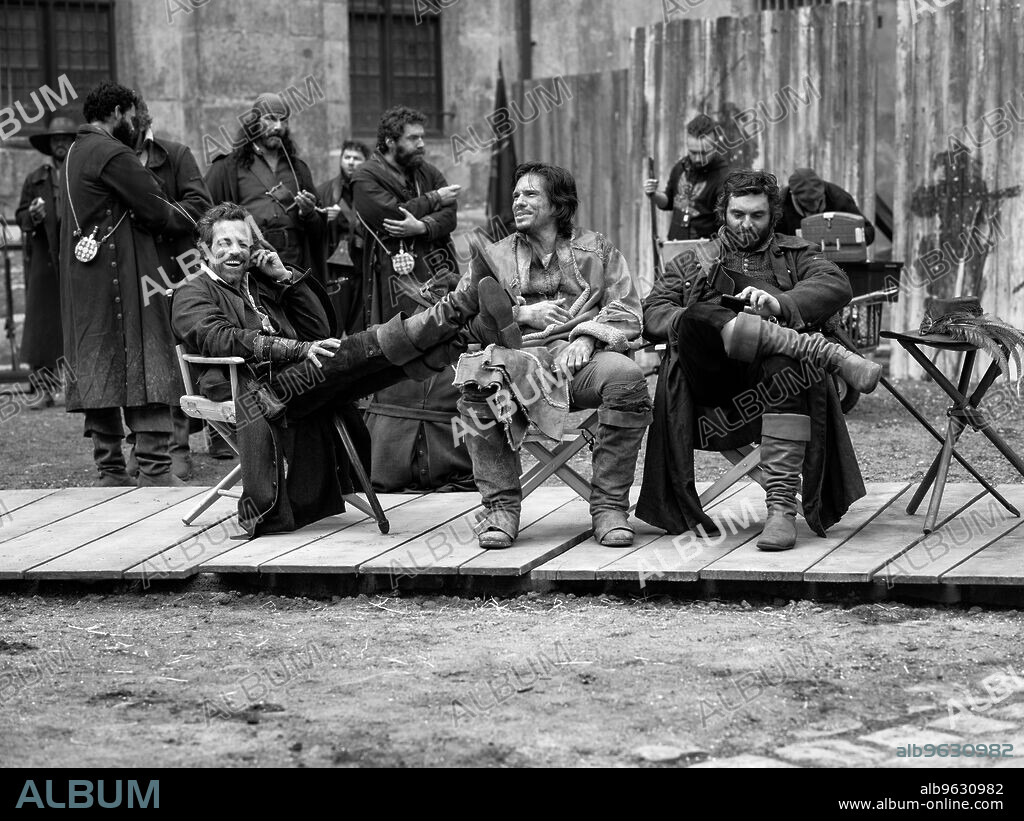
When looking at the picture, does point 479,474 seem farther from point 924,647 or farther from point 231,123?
point 231,123

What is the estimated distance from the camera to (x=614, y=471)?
5.94 metres

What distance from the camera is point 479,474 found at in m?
→ 6.05

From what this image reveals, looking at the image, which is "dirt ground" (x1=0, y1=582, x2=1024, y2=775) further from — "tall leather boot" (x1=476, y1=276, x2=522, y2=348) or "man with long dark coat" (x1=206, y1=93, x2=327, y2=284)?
"man with long dark coat" (x1=206, y1=93, x2=327, y2=284)

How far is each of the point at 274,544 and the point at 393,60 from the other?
10217mm

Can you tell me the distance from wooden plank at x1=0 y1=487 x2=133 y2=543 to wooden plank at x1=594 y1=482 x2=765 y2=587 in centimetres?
262

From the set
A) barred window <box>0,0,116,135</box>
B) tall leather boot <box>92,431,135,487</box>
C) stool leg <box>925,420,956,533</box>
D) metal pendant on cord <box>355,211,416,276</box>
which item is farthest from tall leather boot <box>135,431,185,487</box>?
barred window <box>0,0,116,135</box>

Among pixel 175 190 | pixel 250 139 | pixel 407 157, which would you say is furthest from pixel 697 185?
pixel 175 190

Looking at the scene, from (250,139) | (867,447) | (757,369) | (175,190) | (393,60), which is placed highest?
(393,60)

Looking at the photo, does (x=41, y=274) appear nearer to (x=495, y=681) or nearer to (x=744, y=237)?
(x=744, y=237)

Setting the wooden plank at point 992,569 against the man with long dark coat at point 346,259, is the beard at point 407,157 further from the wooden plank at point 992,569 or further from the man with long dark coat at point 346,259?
the wooden plank at point 992,569

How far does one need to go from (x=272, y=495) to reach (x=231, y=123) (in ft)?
28.6

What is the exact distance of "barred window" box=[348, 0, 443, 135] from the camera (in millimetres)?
15398

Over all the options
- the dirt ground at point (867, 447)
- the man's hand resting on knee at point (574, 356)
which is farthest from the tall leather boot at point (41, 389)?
the man's hand resting on knee at point (574, 356)
